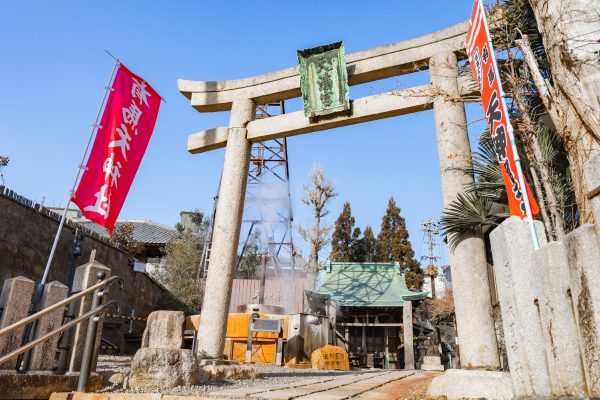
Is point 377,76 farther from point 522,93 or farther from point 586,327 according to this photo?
point 586,327

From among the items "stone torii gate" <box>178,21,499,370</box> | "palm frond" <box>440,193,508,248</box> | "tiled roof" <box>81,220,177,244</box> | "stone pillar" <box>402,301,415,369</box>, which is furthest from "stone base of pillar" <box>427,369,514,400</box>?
"tiled roof" <box>81,220,177,244</box>

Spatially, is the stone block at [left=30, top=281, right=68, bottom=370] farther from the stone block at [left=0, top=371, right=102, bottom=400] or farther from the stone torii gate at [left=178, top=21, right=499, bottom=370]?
the stone torii gate at [left=178, top=21, right=499, bottom=370]

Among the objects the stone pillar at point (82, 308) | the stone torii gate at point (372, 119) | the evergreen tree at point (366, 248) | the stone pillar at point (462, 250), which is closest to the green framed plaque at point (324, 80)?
the stone torii gate at point (372, 119)

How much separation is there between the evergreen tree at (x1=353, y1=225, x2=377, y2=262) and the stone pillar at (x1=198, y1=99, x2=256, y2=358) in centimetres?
2624

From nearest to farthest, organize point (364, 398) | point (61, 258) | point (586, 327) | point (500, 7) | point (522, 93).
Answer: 1. point (586, 327)
2. point (364, 398)
3. point (522, 93)
4. point (500, 7)
5. point (61, 258)

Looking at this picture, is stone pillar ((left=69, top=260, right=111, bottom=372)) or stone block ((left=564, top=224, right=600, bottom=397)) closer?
stone block ((left=564, top=224, right=600, bottom=397))

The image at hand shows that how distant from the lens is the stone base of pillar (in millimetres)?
3680

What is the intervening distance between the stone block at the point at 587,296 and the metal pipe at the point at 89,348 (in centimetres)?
398

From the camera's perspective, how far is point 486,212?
17.9 ft

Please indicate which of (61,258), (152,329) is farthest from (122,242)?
(152,329)

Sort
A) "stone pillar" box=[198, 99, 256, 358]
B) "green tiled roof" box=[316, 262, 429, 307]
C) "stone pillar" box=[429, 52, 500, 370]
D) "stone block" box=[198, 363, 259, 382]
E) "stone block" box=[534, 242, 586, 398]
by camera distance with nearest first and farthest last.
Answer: "stone block" box=[534, 242, 586, 398]
"stone pillar" box=[429, 52, 500, 370]
"stone block" box=[198, 363, 259, 382]
"stone pillar" box=[198, 99, 256, 358]
"green tiled roof" box=[316, 262, 429, 307]

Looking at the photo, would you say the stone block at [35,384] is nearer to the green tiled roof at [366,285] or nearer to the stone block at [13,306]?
the stone block at [13,306]

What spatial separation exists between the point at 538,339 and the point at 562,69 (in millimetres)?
3074

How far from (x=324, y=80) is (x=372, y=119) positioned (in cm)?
121
